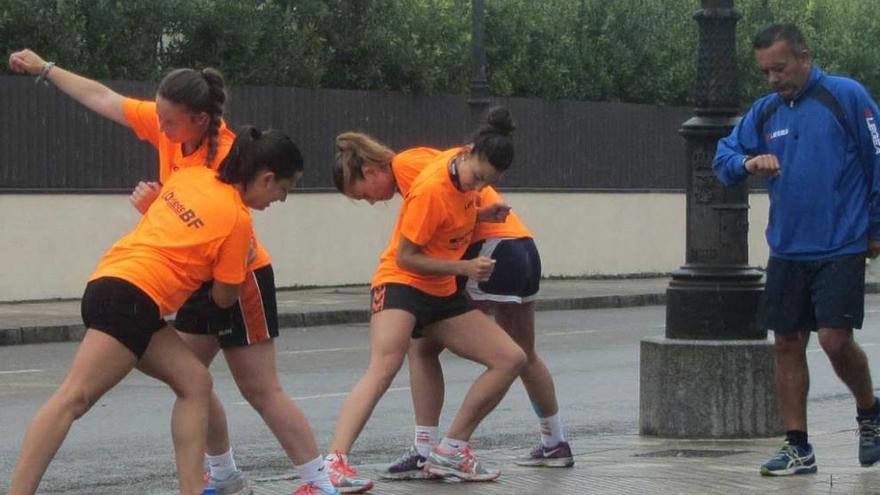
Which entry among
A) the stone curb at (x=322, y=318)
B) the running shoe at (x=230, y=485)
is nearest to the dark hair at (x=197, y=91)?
the running shoe at (x=230, y=485)

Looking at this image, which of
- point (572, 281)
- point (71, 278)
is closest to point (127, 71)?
point (71, 278)

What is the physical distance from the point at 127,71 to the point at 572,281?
8.24m

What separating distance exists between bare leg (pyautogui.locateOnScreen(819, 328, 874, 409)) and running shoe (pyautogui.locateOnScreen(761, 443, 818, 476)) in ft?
1.18

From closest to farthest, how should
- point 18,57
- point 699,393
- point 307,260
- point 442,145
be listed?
point 18,57 → point 699,393 → point 307,260 → point 442,145

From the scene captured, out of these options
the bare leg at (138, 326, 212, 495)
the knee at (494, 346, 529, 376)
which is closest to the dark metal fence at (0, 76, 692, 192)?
the knee at (494, 346, 529, 376)

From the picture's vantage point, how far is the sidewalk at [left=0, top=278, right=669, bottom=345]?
18.1m

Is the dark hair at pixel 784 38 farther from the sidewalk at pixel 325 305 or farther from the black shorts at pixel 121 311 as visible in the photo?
the sidewalk at pixel 325 305

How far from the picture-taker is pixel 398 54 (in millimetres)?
25328

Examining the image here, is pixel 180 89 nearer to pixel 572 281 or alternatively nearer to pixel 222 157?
pixel 222 157

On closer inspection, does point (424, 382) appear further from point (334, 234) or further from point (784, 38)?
point (334, 234)

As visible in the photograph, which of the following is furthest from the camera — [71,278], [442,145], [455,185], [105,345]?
[442,145]

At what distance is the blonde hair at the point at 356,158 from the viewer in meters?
7.72

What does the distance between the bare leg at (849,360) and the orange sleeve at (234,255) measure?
8.67 ft

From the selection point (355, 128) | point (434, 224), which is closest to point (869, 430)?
point (434, 224)
